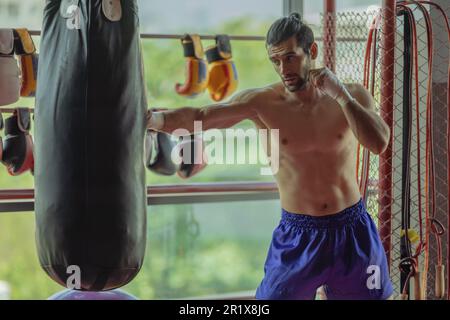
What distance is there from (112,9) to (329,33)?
876mm

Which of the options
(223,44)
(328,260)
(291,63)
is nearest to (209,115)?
(291,63)

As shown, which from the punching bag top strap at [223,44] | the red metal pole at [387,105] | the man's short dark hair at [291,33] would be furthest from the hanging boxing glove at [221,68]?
the man's short dark hair at [291,33]

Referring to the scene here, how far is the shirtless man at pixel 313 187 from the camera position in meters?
1.85

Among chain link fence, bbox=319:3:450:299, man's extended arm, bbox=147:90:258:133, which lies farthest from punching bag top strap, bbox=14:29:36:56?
chain link fence, bbox=319:3:450:299

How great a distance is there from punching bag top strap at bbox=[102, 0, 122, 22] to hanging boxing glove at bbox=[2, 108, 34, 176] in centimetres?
88

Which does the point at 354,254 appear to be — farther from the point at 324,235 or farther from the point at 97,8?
the point at 97,8

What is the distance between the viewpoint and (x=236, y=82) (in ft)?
8.34

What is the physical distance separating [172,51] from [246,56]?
1.00 feet

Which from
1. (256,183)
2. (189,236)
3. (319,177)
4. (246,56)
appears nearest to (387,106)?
(319,177)

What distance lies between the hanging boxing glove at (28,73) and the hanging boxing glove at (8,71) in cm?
6

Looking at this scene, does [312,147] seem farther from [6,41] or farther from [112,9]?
[6,41]

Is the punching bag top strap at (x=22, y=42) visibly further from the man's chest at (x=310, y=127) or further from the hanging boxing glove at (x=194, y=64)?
the man's chest at (x=310, y=127)

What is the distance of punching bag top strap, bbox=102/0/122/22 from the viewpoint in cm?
154

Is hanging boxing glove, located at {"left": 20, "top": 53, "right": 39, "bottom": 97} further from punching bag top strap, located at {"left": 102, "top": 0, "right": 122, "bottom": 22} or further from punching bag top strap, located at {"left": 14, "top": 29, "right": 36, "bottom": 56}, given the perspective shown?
punching bag top strap, located at {"left": 102, "top": 0, "right": 122, "bottom": 22}
